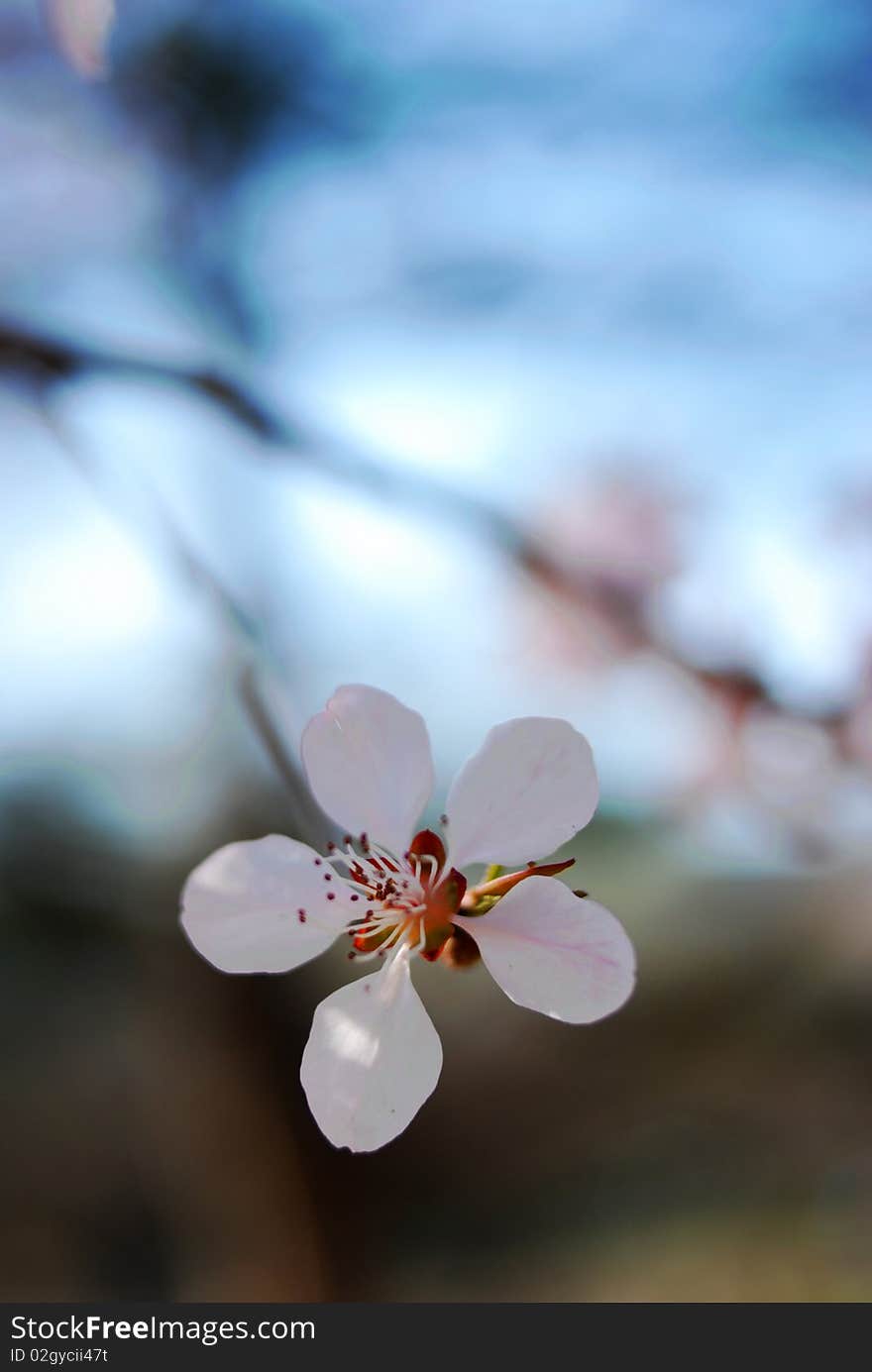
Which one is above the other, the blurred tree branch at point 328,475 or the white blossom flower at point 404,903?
the blurred tree branch at point 328,475

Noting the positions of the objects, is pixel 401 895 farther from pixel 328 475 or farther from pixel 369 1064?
pixel 328 475

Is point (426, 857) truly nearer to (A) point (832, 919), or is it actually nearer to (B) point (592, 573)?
(B) point (592, 573)

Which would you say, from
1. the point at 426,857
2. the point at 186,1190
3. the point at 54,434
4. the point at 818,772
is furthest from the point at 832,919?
the point at 186,1190

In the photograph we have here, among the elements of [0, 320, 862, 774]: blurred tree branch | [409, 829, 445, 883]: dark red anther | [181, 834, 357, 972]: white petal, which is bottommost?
[181, 834, 357, 972]: white petal

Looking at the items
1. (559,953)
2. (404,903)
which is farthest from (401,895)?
(559,953)

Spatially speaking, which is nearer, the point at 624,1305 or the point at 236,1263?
the point at 624,1305
